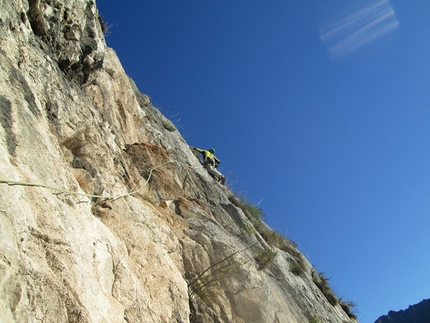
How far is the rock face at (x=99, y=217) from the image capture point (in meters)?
3.19

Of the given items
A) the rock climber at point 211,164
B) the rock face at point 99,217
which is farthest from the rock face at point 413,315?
the rock face at point 99,217

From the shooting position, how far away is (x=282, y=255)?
9.73 meters

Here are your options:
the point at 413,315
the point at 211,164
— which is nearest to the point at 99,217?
the point at 211,164

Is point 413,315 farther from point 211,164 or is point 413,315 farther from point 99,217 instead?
point 99,217

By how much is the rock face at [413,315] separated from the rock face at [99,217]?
77550 mm

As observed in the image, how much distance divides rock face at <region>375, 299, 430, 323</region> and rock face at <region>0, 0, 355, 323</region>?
77550mm

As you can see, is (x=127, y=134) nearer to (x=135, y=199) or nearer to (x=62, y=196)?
(x=135, y=199)

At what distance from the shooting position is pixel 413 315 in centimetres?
7706

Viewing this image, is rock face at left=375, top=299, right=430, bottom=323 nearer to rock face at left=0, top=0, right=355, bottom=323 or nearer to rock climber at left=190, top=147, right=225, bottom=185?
rock climber at left=190, top=147, right=225, bottom=185

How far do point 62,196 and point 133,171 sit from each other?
10.7 feet

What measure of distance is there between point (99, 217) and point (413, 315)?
88.7 m

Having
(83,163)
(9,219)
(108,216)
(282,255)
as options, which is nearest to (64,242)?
(9,219)

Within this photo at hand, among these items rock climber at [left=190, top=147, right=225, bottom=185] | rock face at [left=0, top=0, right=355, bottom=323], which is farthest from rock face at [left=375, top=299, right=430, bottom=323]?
rock face at [left=0, top=0, right=355, bottom=323]

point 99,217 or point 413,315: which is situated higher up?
point 413,315
